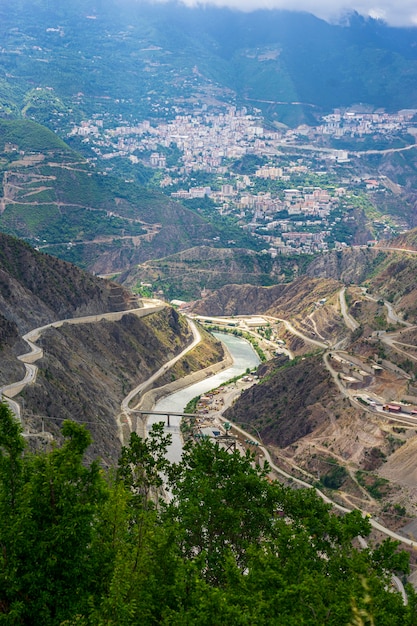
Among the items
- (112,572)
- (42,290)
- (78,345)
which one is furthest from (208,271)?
(112,572)

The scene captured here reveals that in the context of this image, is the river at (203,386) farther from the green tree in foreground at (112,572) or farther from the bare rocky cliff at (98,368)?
the green tree in foreground at (112,572)

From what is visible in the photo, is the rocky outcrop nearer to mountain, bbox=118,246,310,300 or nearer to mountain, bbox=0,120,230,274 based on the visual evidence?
mountain, bbox=118,246,310,300

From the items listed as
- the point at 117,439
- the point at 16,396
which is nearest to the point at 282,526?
the point at 16,396

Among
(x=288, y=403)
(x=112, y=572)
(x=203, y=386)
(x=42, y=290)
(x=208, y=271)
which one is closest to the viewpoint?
(x=112, y=572)

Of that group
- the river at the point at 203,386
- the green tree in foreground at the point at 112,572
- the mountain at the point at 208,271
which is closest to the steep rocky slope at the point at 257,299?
the mountain at the point at 208,271

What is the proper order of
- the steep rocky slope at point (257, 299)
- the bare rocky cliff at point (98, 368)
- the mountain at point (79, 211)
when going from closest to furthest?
Result: 1. the bare rocky cliff at point (98, 368)
2. the steep rocky slope at point (257, 299)
3. the mountain at point (79, 211)

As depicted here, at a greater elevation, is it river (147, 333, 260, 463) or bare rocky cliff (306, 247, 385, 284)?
river (147, 333, 260, 463)

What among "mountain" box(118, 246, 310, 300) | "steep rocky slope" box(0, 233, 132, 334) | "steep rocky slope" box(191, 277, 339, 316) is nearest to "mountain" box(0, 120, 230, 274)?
"mountain" box(118, 246, 310, 300)

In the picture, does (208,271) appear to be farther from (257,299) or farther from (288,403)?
(288,403)

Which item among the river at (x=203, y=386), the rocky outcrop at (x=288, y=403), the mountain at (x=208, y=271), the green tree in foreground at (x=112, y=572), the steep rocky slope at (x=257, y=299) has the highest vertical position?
the green tree in foreground at (x=112, y=572)
